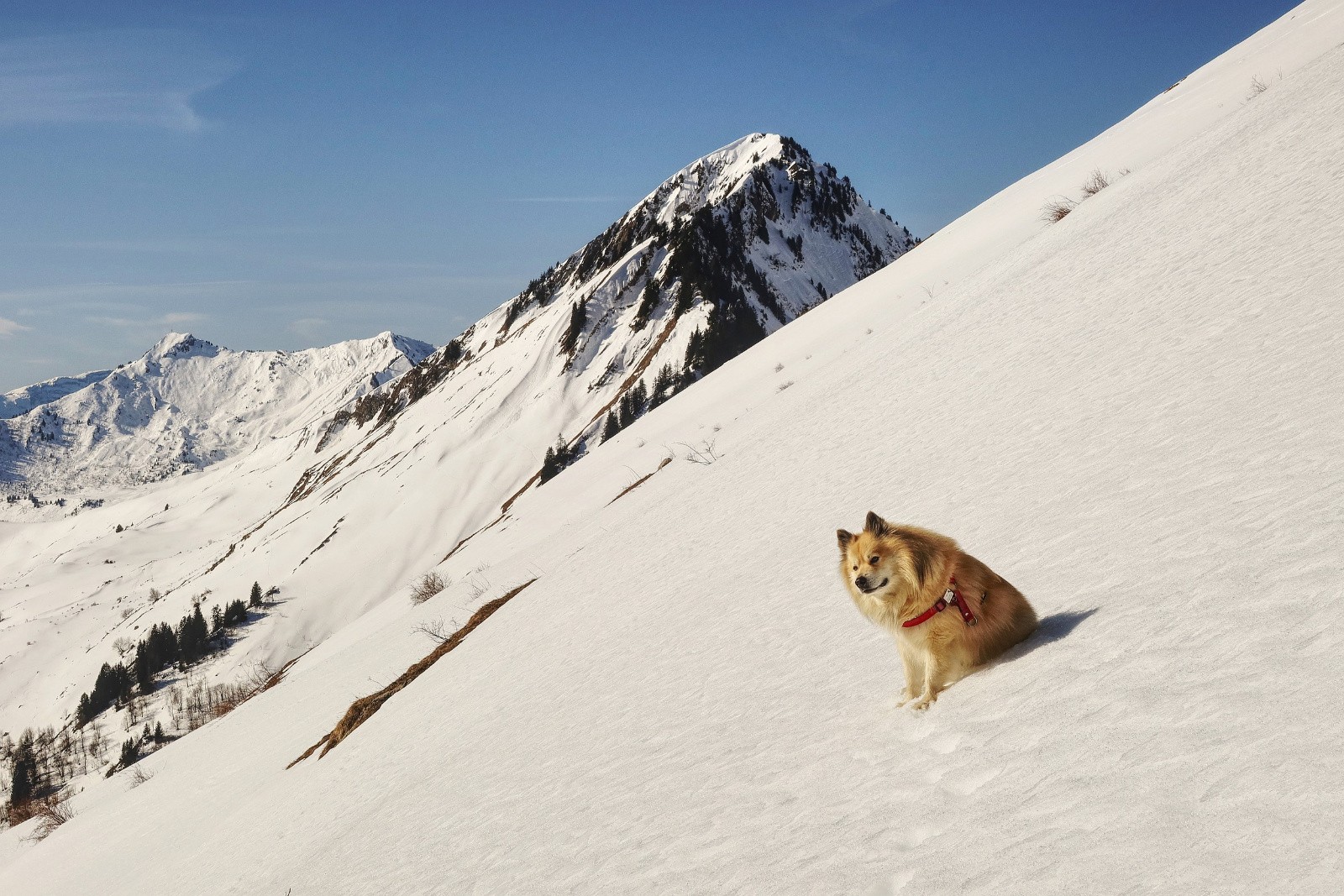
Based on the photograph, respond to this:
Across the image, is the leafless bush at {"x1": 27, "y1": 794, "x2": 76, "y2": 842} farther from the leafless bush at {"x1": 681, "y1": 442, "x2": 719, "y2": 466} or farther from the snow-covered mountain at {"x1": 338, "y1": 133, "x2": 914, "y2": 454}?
the snow-covered mountain at {"x1": 338, "y1": 133, "x2": 914, "y2": 454}

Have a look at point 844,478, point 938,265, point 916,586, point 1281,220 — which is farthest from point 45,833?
point 938,265

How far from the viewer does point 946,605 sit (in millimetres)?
4191

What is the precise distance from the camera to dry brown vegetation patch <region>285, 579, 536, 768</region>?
1302 cm

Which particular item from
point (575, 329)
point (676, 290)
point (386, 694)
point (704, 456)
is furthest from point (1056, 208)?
point (575, 329)

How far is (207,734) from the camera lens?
68.5ft

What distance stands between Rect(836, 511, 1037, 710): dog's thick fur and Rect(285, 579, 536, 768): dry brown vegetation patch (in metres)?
11.6

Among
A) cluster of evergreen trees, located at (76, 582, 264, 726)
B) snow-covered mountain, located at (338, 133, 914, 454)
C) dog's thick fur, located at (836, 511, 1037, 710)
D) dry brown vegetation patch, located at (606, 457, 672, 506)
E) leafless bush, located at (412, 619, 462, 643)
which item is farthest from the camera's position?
cluster of evergreen trees, located at (76, 582, 264, 726)

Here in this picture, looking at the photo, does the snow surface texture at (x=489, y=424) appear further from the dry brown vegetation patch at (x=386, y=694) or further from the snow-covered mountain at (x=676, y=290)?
the dry brown vegetation patch at (x=386, y=694)

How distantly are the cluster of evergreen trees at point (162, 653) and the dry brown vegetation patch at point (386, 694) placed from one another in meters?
102

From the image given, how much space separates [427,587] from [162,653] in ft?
359

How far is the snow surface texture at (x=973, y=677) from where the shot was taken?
286cm

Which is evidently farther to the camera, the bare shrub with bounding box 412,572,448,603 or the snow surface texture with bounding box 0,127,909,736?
the snow surface texture with bounding box 0,127,909,736

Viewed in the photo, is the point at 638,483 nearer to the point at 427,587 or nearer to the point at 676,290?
the point at 427,587

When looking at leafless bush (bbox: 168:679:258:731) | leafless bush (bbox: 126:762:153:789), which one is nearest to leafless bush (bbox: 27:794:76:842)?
leafless bush (bbox: 126:762:153:789)
